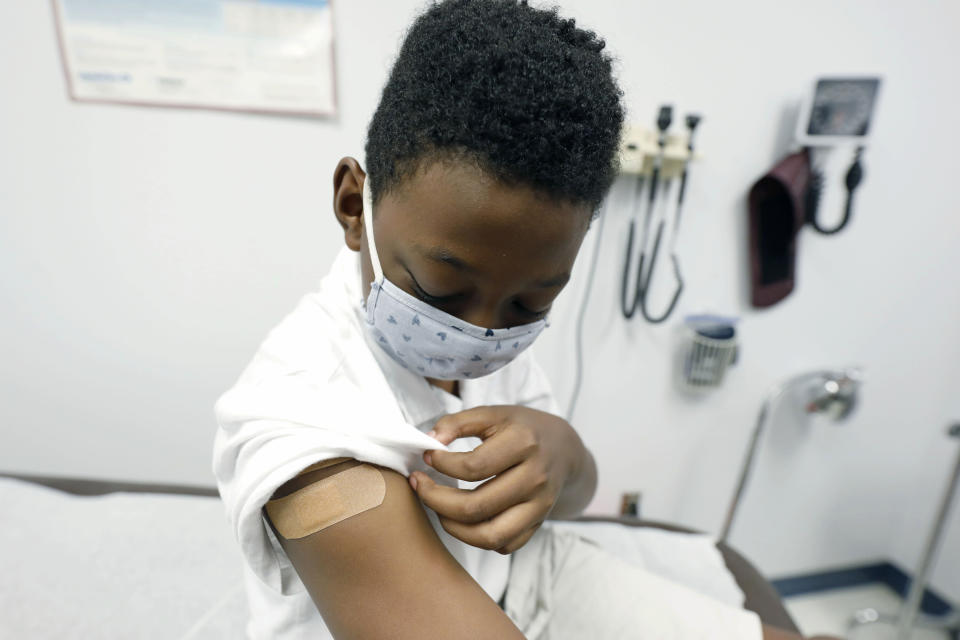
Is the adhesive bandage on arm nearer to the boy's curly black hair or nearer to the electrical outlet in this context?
the boy's curly black hair

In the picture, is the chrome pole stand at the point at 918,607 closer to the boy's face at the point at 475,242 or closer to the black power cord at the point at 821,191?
the black power cord at the point at 821,191

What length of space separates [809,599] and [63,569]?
2391 millimetres

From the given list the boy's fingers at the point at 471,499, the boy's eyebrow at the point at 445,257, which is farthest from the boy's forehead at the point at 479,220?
the boy's fingers at the point at 471,499

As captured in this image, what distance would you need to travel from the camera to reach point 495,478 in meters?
0.55

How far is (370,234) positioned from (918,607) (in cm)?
213

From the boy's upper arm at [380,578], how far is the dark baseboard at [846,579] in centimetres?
191

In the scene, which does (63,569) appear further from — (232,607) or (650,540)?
(650,540)

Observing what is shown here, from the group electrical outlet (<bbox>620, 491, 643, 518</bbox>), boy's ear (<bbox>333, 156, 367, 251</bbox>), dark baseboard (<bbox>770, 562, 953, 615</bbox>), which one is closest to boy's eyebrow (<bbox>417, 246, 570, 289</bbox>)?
boy's ear (<bbox>333, 156, 367, 251</bbox>)

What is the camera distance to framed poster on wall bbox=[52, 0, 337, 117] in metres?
1.06

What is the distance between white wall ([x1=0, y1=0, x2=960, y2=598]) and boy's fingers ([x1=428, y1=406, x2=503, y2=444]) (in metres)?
0.81

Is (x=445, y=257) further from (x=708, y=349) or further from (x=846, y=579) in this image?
(x=846, y=579)

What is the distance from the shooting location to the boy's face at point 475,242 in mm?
472

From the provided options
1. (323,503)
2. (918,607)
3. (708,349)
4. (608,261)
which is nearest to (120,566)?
(323,503)

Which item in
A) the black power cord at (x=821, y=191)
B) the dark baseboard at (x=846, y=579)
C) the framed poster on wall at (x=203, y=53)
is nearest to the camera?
the framed poster on wall at (x=203, y=53)
